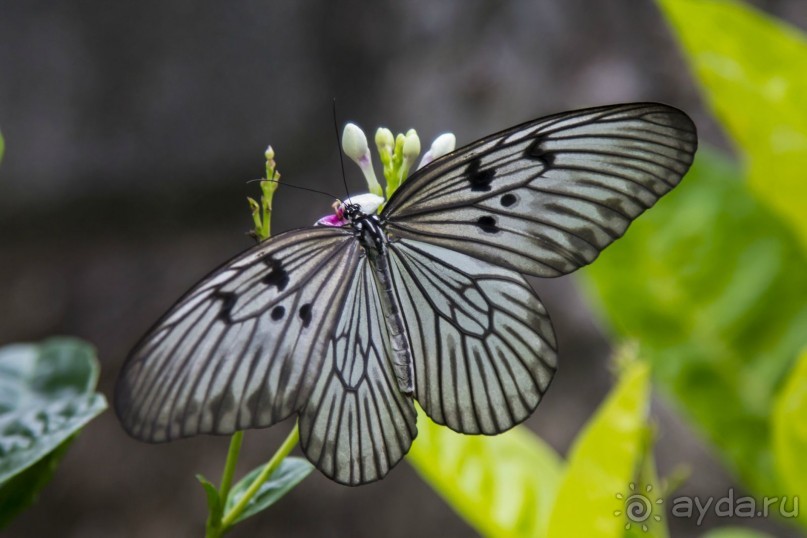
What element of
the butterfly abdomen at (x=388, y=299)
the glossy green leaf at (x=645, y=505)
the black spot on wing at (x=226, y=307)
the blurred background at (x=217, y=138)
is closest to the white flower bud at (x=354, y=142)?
the butterfly abdomen at (x=388, y=299)

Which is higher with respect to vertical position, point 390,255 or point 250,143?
point 250,143

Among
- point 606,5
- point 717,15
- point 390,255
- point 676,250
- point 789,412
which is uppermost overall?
point 606,5

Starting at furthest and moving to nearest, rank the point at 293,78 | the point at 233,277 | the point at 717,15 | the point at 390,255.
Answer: the point at 293,78
the point at 717,15
the point at 390,255
the point at 233,277

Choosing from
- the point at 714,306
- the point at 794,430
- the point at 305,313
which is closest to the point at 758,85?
the point at 714,306

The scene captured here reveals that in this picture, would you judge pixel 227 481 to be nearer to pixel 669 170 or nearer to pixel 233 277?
pixel 233 277

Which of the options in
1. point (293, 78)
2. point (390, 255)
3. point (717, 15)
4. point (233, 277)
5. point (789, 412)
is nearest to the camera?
point (233, 277)

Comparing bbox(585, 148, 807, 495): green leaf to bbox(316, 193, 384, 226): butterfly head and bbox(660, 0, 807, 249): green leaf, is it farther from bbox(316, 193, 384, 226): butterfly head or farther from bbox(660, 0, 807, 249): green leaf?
bbox(316, 193, 384, 226): butterfly head

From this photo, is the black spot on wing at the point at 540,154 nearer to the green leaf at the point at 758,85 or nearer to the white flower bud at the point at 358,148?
the white flower bud at the point at 358,148

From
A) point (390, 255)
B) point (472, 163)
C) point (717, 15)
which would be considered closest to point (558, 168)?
point (472, 163)
